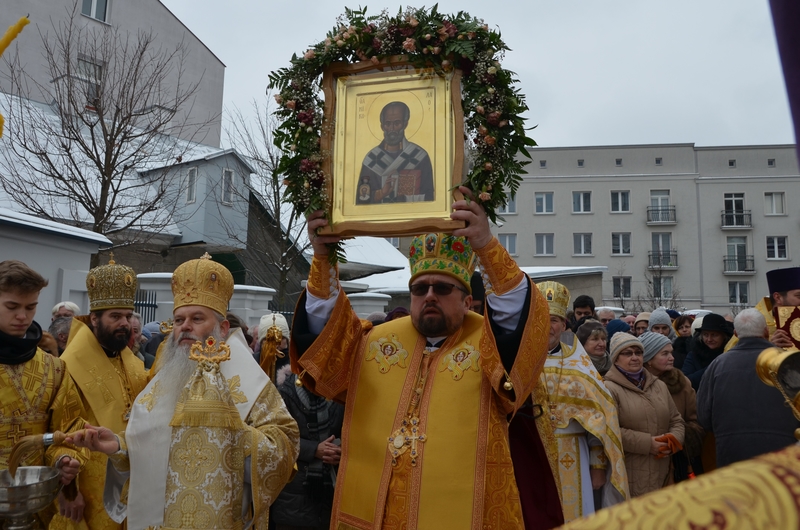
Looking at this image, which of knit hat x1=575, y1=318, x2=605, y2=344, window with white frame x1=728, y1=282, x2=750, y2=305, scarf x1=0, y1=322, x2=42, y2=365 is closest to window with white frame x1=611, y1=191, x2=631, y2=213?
window with white frame x1=728, y1=282, x2=750, y2=305

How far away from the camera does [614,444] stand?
5340 mm

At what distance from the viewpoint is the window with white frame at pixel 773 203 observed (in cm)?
4288

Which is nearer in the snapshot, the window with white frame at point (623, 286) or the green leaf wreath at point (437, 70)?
the green leaf wreath at point (437, 70)

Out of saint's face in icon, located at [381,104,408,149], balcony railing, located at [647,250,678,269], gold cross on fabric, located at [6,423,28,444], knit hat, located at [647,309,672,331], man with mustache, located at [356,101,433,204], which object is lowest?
gold cross on fabric, located at [6,423,28,444]

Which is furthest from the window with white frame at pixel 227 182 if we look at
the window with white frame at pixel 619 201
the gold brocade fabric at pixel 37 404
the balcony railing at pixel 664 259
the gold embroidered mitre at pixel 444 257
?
the window with white frame at pixel 619 201

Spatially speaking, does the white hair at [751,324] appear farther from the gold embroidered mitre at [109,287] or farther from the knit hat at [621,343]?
the gold embroidered mitre at [109,287]

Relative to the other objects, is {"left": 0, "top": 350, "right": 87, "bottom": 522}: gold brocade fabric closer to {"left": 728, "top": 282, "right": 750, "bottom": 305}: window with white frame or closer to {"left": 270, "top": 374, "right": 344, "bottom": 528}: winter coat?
{"left": 270, "top": 374, "right": 344, "bottom": 528}: winter coat

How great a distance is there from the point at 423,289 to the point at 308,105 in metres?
1.15

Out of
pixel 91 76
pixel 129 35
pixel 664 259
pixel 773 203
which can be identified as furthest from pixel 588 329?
pixel 773 203

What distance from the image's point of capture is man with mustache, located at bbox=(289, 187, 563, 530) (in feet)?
11.3

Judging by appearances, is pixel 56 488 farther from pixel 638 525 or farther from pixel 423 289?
pixel 638 525

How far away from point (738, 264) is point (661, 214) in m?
5.40

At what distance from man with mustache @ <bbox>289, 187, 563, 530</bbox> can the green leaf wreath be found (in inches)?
5.6

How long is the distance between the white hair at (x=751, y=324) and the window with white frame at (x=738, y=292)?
39.9 m
